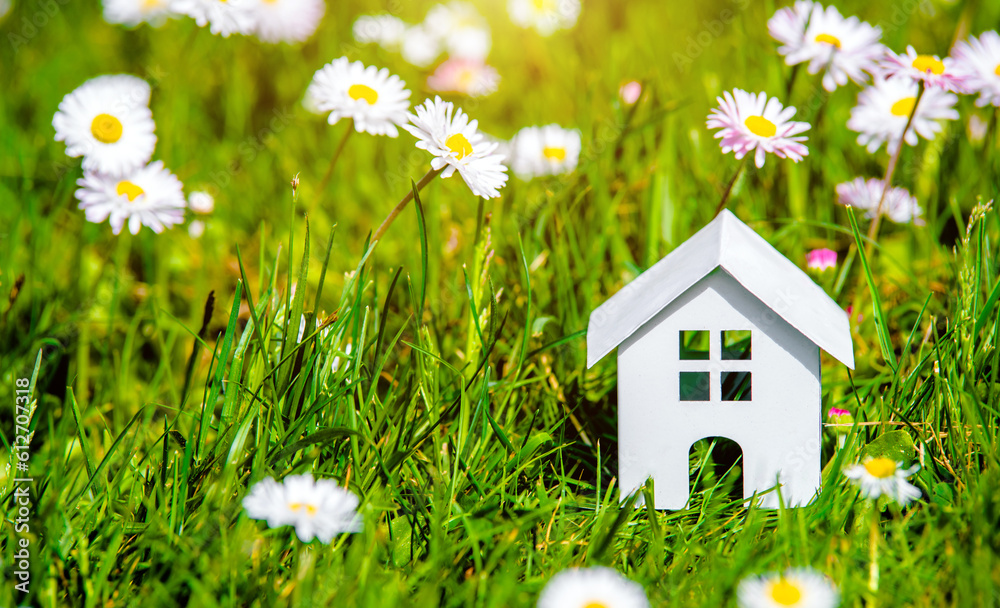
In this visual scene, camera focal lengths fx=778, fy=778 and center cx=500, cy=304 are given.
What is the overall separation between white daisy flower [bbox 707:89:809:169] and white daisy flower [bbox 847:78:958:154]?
562 millimetres

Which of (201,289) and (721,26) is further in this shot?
(721,26)

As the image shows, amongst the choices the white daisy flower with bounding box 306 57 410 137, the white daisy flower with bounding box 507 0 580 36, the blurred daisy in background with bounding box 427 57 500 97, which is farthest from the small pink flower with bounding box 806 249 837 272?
the white daisy flower with bounding box 507 0 580 36

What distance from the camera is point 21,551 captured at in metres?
1.24

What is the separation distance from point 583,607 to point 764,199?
1.51 meters

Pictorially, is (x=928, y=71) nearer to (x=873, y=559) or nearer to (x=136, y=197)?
(x=873, y=559)

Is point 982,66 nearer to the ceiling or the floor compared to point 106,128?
nearer to the ceiling

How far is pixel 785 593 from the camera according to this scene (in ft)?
3.42

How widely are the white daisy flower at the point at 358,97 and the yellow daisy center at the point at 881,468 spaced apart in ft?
3.62

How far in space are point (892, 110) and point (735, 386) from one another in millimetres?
1060

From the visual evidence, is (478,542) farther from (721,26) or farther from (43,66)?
(43,66)

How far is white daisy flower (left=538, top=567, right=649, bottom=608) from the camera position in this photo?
105 centimetres

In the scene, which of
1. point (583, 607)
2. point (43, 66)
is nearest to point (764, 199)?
point (583, 607)

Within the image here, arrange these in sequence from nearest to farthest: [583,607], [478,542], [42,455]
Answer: [583,607], [478,542], [42,455]

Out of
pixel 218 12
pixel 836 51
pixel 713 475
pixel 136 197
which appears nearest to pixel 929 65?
pixel 836 51
